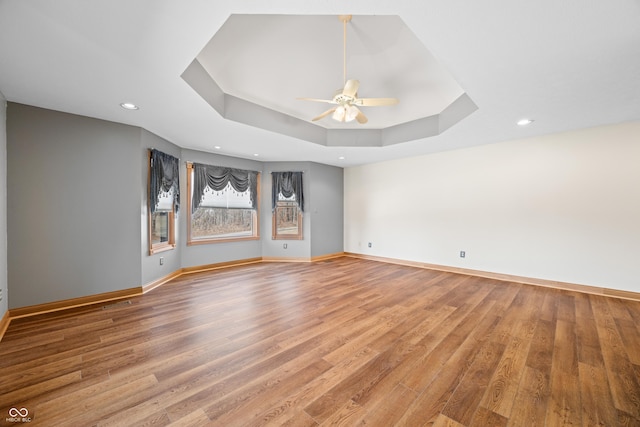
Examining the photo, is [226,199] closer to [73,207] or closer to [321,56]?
[73,207]

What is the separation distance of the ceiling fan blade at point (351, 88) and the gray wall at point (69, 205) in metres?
3.06

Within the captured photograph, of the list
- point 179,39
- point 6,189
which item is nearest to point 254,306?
point 179,39

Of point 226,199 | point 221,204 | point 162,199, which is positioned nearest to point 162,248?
point 162,199

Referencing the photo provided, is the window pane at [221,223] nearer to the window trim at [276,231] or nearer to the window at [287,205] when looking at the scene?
the window trim at [276,231]

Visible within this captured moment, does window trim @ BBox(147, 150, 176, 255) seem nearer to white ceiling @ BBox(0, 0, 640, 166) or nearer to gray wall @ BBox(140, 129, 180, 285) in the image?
gray wall @ BBox(140, 129, 180, 285)

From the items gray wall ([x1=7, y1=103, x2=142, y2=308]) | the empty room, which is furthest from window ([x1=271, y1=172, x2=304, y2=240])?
gray wall ([x1=7, y1=103, x2=142, y2=308])

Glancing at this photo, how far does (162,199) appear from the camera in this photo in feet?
13.4

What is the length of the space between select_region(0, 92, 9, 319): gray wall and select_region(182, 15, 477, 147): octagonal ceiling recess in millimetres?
2115

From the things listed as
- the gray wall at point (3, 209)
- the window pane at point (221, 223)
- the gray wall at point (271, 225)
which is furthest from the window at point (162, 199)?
the gray wall at point (271, 225)

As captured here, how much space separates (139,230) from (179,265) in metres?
1.29

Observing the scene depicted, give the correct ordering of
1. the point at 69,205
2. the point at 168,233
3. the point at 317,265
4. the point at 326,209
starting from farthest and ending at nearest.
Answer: the point at 326,209
the point at 317,265
the point at 168,233
the point at 69,205

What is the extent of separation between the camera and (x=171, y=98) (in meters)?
2.60

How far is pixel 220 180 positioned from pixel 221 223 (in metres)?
0.91

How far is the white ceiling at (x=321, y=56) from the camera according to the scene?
1.48 meters
